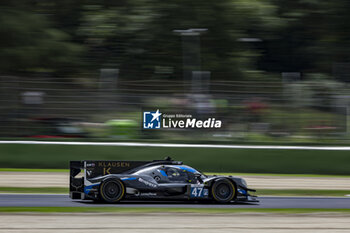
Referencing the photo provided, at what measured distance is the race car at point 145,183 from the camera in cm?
868

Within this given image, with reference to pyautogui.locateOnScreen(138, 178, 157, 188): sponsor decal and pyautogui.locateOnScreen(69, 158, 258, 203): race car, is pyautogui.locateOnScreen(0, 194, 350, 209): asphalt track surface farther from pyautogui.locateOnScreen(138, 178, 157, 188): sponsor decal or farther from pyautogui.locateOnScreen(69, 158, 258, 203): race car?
pyautogui.locateOnScreen(138, 178, 157, 188): sponsor decal

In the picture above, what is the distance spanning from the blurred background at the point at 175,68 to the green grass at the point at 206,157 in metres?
0.37

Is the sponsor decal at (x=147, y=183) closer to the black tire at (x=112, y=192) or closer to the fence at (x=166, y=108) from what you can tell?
the black tire at (x=112, y=192)

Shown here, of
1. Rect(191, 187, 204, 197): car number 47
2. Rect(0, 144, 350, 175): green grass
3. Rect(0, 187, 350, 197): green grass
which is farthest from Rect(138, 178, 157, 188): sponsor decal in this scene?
Rect(0, 144, 350, 175): green grass

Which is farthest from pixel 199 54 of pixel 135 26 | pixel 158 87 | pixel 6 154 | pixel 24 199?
pixel 24 199

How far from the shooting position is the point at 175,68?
25.4m

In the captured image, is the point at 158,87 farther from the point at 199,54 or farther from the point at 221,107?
the point at 199,54

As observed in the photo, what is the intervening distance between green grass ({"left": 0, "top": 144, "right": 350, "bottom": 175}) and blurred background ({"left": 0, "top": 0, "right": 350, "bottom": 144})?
368 millimetres

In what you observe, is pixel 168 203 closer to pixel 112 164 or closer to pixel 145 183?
pixel 145 183


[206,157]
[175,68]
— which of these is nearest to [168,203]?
[206,157]

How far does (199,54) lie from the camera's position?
993 inches

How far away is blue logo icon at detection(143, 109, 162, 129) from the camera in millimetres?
15336

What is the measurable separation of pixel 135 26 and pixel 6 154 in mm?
11648

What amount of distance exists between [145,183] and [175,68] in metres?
16.9
